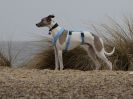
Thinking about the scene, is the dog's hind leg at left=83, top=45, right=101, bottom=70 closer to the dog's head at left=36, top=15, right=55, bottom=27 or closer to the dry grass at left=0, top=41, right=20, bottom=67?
the dog's head at left=36, top=15, right=55, bottom=27

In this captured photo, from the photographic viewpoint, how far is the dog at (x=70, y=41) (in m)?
11.3

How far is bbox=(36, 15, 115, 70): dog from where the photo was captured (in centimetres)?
1126

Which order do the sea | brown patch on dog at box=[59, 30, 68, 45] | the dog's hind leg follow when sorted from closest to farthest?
brown patch on dog at box=[59, 30, 68, 45], the dog's hind leg, the sea

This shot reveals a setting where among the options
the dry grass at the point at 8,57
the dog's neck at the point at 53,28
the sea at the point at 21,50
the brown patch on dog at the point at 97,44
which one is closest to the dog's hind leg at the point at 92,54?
the brown patch on dog at the point at 97,44

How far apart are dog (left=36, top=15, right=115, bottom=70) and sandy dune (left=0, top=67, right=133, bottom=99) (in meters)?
2.44

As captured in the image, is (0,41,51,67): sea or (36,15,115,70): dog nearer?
(36,15,115,70): dog

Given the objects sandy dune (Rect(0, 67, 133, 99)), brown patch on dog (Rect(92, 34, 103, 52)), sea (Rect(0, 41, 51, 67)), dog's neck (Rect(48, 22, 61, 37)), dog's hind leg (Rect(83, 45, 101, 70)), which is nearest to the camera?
sandy dune (Rect(0, 67, 133, 99))

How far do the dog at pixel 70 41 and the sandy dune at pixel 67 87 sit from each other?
96.1 inches

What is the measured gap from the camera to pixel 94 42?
11.5 metres

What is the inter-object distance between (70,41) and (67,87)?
390 cm

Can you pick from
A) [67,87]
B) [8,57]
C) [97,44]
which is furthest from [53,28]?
[67,87]

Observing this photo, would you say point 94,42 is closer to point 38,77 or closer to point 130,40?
point 130,40

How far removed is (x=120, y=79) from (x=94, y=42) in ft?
11.2

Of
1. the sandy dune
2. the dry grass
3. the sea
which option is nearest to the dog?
the sea
